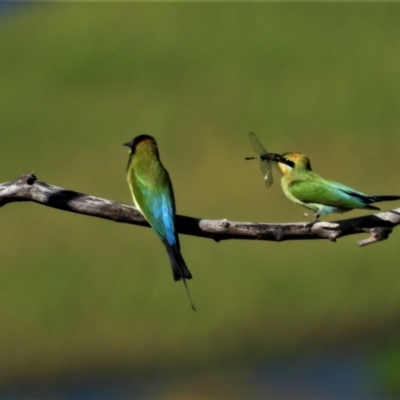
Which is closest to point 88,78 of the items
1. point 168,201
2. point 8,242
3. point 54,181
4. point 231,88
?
point 231,88

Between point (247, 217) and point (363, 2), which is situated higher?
point (363, 2)

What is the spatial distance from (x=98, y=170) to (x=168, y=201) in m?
9.35

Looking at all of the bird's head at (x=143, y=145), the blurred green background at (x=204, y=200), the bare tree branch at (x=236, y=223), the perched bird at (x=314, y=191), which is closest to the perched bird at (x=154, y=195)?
the bird's head at (x=143, y=145)

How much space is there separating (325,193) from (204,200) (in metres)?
7.59

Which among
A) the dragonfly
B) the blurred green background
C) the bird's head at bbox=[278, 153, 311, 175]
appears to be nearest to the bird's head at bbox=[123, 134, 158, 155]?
the dragonfly

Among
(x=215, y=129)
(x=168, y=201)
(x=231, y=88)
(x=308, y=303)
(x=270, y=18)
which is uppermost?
(x=270, y=18)

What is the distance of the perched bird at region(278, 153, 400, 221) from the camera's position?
16.3ft

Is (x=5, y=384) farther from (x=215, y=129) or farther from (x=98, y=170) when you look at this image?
(x=215, y=129)

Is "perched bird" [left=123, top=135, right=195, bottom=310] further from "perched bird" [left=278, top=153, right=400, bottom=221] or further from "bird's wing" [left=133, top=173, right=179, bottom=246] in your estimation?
"perched bird" [left=278, top=153, right=400, bottom=221]

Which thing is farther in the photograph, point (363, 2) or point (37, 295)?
point (363, 2)

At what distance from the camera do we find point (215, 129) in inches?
634

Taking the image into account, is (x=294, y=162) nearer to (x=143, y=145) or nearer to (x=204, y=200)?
(x=143, y=145)

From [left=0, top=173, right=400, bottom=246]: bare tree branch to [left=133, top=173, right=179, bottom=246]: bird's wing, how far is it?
0.21 m

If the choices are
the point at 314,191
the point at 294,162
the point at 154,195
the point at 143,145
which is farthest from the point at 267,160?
the point at 154,195
